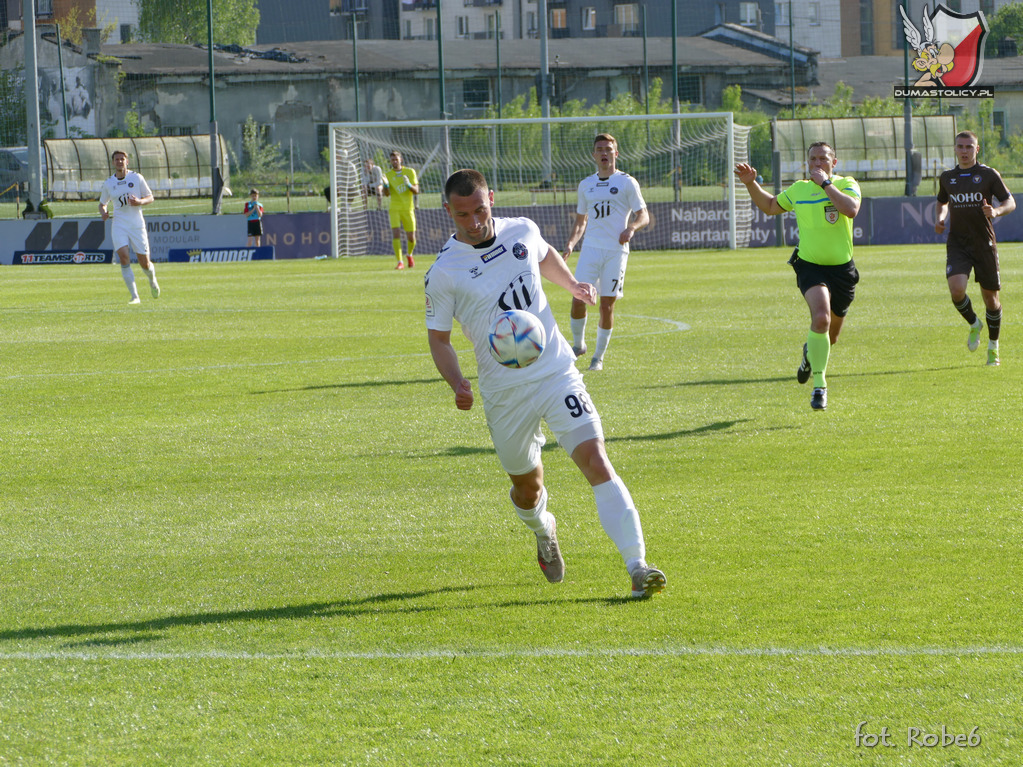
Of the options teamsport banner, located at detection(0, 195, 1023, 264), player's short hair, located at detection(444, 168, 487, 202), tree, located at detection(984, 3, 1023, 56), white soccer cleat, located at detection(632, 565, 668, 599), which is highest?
tree, located at detection(984, 3, 1023, 56)

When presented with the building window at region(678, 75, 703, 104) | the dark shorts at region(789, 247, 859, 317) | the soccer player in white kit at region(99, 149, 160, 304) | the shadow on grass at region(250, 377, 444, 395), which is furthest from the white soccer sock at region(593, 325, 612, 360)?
the building window at region(678, 75, 703, 104)

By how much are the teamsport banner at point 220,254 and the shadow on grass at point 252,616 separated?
32008mm

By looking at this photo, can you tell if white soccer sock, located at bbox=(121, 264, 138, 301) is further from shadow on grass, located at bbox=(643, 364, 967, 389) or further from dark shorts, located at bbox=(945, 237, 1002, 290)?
dark shorts, located at bbox=(945, 237, 1002, 290)

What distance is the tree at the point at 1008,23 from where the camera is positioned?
3447 inches

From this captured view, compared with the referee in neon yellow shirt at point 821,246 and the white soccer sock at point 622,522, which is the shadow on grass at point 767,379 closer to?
the referee in neon yellow shirt at point 821,246

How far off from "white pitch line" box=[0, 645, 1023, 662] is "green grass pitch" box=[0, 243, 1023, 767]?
0.6 inches

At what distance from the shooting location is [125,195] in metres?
22.1

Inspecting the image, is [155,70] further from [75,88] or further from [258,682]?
[258,682]

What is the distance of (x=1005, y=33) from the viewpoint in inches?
3526

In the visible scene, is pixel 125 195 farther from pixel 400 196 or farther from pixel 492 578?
pixel 492 578

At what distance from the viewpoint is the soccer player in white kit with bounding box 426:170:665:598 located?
19.1 feet

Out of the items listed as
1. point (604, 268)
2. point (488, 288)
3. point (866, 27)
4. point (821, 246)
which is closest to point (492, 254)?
point (488, 288)

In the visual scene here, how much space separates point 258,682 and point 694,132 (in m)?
36.3

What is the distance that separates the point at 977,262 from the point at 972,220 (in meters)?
0.46
